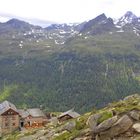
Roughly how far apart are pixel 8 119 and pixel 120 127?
12604cm

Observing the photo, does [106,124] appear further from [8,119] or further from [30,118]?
[8,119]

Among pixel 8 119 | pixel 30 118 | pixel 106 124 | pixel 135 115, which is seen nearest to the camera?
pixel 106 124

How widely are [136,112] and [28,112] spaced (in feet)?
424

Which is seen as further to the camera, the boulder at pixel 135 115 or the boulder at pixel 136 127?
the boulder at pixel 135 115

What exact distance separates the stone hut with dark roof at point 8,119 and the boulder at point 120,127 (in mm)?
121481

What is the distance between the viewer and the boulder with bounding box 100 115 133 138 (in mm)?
47844

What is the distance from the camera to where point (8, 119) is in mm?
168625

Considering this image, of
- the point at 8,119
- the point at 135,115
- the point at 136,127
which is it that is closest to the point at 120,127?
the point at 136,127

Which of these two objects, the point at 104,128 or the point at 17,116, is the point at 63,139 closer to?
the point at 104,128

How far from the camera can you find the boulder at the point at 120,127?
4784 cm

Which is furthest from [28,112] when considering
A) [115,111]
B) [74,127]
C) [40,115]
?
[115,111]

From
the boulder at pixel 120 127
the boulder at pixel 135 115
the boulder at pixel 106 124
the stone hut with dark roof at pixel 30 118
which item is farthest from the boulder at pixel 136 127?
the stone hut with dark roof at pixel 30 118

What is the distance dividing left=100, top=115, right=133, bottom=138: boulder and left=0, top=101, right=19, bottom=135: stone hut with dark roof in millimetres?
121481

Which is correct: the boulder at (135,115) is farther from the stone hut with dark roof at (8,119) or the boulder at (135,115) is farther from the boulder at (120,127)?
the stone hut with dark roof at (8,119)
